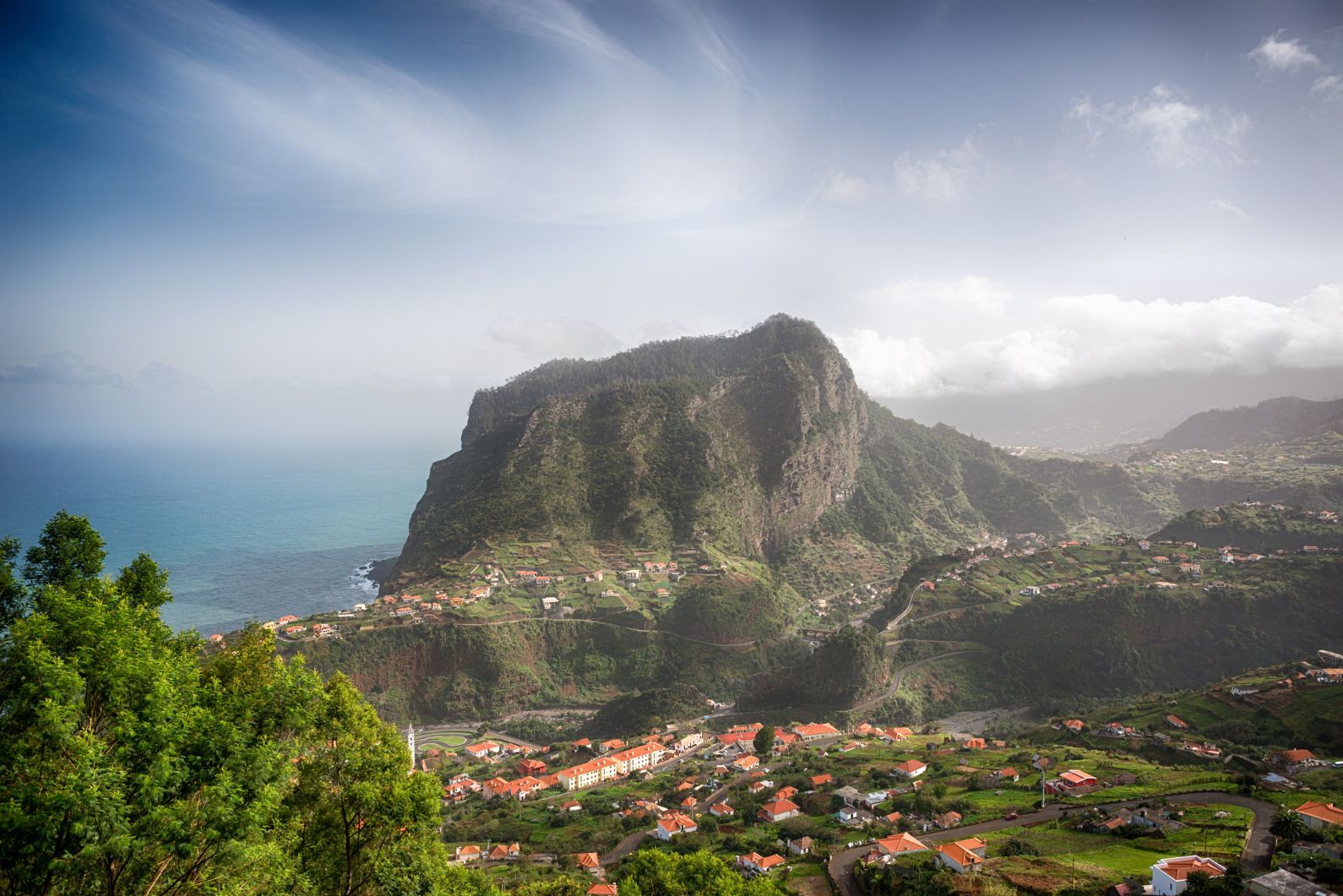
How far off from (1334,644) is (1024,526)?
7097 cm

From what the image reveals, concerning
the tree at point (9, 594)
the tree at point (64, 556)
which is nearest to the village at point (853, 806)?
the tree at point (64, 556)

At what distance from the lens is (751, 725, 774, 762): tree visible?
4306 cm

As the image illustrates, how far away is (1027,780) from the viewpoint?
3238 centimetres

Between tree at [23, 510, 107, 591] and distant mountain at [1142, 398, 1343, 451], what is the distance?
19112 centimetres

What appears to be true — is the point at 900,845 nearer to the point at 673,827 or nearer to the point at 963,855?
the point at 963,855

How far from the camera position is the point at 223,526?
123 m

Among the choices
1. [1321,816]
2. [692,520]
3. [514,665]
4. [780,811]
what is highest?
[692,520]

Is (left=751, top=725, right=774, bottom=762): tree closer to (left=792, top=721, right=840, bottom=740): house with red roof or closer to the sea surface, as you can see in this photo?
(left=792, top=721, right=840, bottom=740): house with red roof

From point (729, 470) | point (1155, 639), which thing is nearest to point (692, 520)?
point (729, 470)

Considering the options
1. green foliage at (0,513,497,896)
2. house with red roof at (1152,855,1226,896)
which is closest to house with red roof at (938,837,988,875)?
house with red roof at (1152,855,1226,896)

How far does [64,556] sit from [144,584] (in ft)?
3.95

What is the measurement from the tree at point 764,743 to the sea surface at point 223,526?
4357 cm

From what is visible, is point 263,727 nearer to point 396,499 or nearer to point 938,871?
point 938,871

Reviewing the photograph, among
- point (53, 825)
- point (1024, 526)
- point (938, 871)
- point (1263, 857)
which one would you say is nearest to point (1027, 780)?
point (1263, 857)
